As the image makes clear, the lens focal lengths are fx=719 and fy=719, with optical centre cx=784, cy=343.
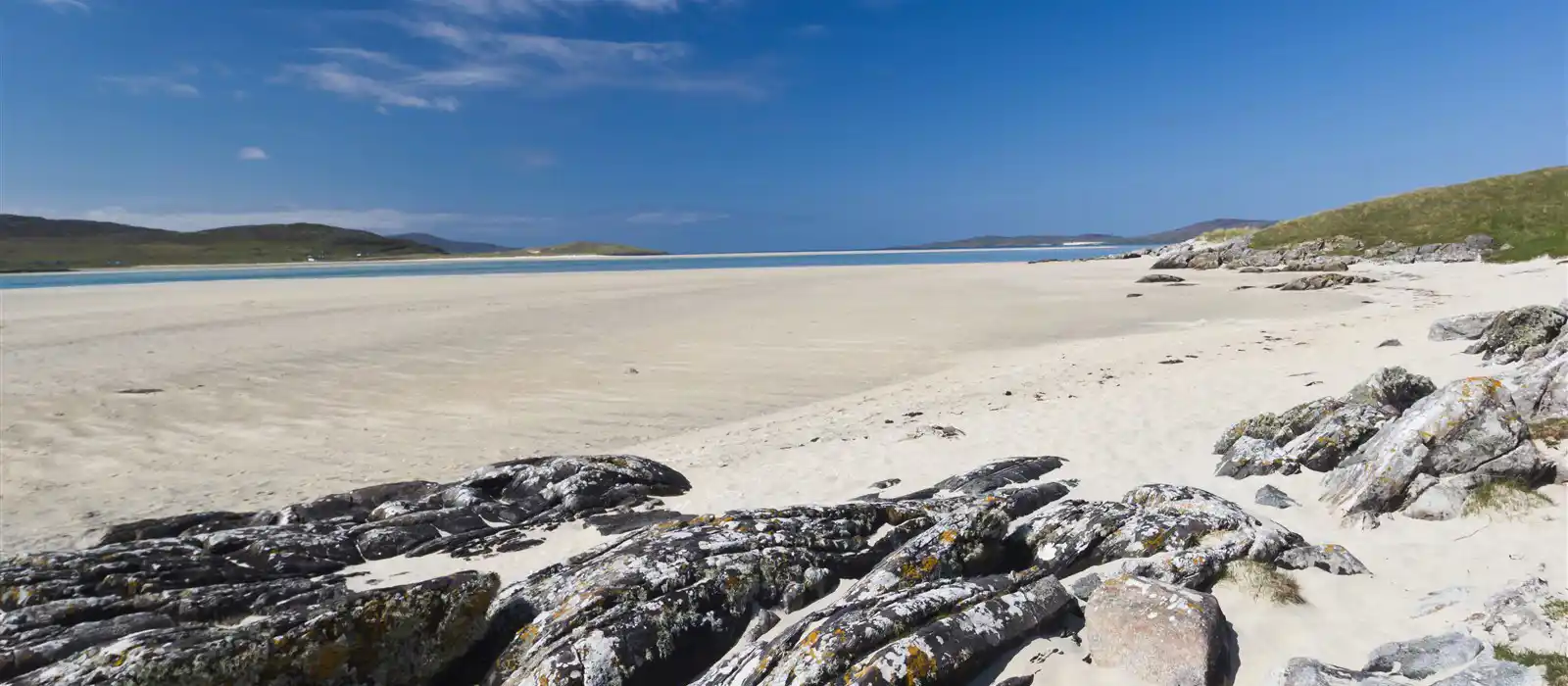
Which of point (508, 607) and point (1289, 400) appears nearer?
point (508, 607)

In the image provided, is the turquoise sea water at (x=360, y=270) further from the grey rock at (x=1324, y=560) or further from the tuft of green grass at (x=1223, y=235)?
the grey rock at (x=1324, y=560)

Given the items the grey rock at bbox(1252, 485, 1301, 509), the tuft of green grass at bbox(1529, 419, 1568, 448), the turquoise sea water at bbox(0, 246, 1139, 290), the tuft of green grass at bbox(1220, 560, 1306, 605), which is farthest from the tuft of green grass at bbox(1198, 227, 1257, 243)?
the tuft of green grass at bbox(1220, 560, 1306, 605)

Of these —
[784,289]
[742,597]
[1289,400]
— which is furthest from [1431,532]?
[784,289]

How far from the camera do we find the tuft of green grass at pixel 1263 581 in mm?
4688

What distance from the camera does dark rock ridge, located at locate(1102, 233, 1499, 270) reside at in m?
41.2

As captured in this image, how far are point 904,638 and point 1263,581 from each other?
2645mm

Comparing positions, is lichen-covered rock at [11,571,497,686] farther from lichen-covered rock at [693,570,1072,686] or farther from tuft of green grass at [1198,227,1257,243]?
tuft of green grass at [1198,227,1257,243]

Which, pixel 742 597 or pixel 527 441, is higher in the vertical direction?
pixel 742 597

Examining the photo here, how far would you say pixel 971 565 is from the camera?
5.48 meters

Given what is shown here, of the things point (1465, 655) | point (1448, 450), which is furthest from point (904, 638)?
point (1448, 450)

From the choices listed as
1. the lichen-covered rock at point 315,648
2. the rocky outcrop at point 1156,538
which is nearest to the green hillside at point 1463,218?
Answer: the rocky outcrop at point 1156,538

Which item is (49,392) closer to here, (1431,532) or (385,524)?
(385,524)

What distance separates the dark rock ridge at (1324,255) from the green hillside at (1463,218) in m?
1.32

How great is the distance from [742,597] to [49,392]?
17809 millimetres
